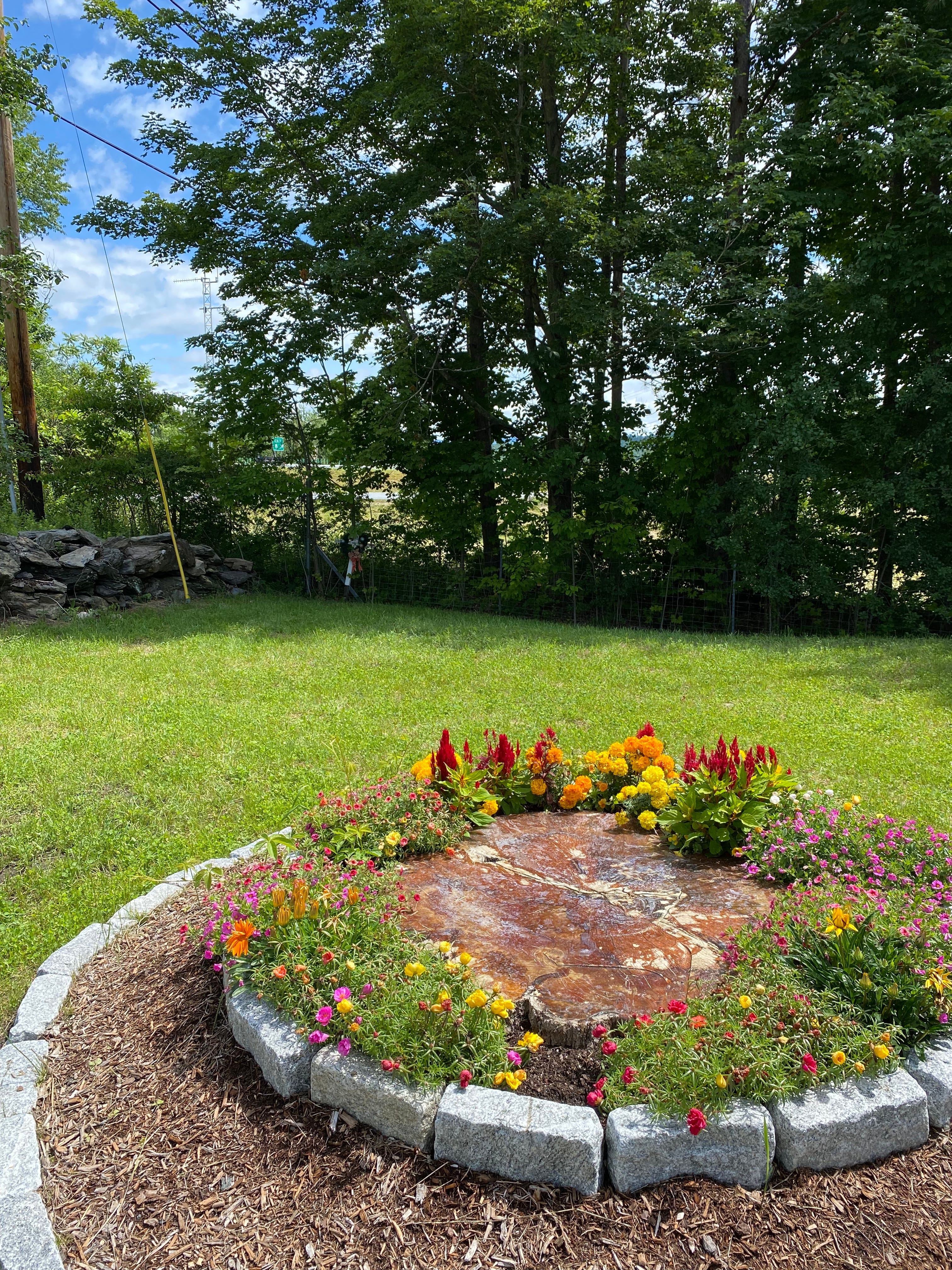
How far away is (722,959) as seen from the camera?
238 centimetres

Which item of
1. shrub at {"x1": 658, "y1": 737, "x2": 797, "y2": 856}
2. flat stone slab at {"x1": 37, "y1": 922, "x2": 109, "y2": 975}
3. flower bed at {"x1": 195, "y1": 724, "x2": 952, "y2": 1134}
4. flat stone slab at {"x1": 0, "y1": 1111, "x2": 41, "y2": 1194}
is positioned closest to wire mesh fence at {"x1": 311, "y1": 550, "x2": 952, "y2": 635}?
shrub at {"x1": 658, "y1": 737, "x2": 797, "y2": 856}

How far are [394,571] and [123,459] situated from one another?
453 cm

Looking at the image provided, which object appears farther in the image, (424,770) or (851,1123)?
(424,770)

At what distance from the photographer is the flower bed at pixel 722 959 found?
1.94m

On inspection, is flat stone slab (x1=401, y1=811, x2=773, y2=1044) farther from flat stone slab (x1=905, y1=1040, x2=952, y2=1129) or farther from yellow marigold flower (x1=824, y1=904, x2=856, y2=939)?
flat stone slab (x1=905, y1=1040, x2=952, y2=1129)

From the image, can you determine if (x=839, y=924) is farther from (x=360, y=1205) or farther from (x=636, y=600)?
(x=636, y=600)

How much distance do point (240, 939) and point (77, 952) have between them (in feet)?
2.99

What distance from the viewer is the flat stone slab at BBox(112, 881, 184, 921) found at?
2.97m

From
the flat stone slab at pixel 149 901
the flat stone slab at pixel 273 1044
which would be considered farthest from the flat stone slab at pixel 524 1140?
the flat stone slab at pixel 149 901

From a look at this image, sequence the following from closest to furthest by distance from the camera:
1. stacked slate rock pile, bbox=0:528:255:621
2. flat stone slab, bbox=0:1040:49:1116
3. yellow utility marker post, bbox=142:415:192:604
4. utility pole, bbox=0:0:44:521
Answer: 1. flat stone slab, bbox=0:1040:49:1116
2. stacked slate rock pile, bbox=0:528:255:621
3. yellow utility marker post, bbox=142:415:192:604
4. utility pole, bbox=0:0:44:521

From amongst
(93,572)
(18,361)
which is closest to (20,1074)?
(93,572)

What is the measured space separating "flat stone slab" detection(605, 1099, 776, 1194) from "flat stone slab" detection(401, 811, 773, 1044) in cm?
31

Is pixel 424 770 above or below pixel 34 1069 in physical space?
above

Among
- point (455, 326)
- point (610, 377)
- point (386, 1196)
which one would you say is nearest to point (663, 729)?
point (386, 1196)
